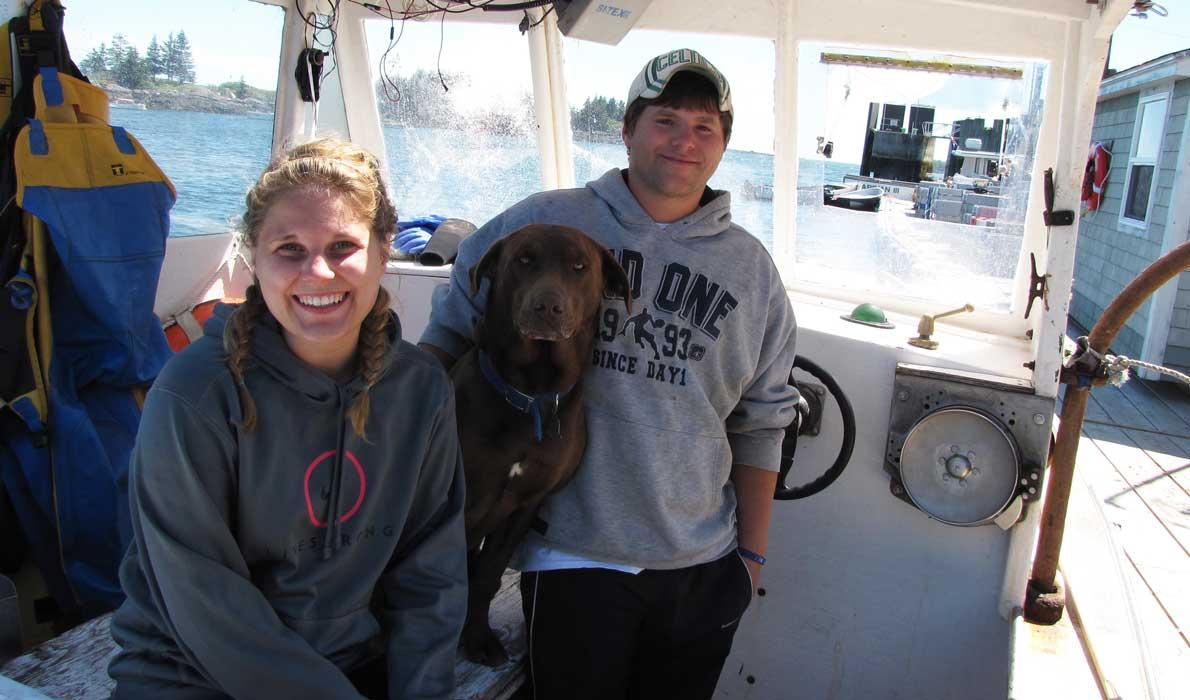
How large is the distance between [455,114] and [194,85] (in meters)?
1.31

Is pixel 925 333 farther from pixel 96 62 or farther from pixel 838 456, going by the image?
pixel 96 62

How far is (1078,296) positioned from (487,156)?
12592 millimetres

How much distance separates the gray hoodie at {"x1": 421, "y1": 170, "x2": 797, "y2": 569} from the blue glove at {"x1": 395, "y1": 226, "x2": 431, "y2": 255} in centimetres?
204

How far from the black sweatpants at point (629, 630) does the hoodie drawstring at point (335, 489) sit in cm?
72

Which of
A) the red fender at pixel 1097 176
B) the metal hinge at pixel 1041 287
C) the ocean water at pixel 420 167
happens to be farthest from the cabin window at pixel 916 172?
the red fender at pixel 1097 176

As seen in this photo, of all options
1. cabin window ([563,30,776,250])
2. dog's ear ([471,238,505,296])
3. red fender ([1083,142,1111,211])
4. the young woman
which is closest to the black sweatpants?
the young woman

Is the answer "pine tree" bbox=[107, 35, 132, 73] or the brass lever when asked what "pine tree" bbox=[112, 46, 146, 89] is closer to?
"pine tree" bbox=[107, 35, 132, 73]

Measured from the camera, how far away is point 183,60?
12.9ft

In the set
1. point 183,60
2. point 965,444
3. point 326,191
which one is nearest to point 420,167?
point 183,60

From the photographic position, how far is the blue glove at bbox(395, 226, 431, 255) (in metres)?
4.33

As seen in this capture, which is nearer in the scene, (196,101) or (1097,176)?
(196,101)

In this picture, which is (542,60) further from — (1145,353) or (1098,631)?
(1145,353)

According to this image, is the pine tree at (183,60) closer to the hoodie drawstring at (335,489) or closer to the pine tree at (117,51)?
the pine tree at (117,51)

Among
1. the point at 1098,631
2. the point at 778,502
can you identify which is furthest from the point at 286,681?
the point at 1098,631
